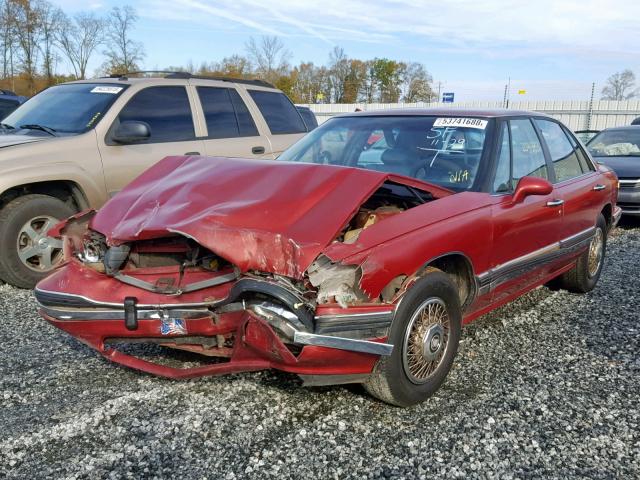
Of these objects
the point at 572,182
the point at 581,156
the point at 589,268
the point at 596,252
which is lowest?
the point at 589,268

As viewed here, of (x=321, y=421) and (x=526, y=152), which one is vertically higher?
(x=526, y=152)

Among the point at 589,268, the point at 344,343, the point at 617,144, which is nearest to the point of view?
the point at 344,343

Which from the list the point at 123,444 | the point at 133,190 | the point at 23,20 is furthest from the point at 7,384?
the point at 23,20

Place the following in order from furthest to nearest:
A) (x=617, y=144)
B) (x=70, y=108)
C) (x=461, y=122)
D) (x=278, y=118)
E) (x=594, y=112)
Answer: (x=594, y=112) → (x=617, y=144) → (x=278, y=118) → (x=70, y=108) → (x=461, y=122)

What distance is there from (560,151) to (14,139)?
5039 millimetres

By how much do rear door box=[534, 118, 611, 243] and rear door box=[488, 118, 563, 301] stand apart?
0.18 m

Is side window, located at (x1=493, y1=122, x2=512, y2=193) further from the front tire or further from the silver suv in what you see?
the silver suv

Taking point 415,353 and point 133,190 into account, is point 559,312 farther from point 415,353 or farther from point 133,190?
point 133,190

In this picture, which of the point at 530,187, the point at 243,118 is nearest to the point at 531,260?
the point at 530,187

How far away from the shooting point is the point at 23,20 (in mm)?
48844

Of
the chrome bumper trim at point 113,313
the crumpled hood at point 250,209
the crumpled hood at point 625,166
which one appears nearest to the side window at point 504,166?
the crumpled hood at point 250,209

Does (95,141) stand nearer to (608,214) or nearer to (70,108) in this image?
(70,108)

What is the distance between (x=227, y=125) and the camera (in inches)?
274

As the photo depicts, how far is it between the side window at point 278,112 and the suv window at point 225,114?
30cm
